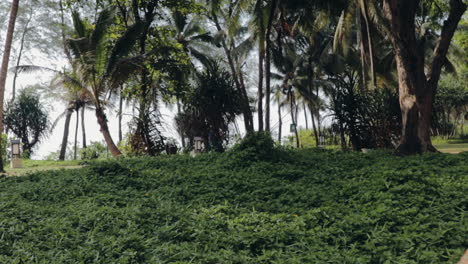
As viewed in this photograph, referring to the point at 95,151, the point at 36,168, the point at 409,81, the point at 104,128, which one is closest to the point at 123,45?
the point at 104,128

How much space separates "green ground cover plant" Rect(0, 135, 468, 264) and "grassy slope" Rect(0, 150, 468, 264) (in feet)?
0.05

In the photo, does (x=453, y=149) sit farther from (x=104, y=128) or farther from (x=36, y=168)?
(x=36, y=168)

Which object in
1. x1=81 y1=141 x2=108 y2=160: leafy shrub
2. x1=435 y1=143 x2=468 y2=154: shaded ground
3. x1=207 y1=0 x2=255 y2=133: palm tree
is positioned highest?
x1=207 y1=0 x2=255 y2=133: palm tree

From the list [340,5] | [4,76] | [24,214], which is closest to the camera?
[24,214]

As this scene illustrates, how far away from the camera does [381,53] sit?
24.8 meters

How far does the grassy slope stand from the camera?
12.9ft

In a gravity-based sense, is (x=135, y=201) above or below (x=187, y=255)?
above

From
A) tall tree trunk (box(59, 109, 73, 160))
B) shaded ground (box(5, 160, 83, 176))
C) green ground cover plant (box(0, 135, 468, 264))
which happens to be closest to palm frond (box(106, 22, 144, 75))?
shaded ground (box(5, 160, 83, 176))

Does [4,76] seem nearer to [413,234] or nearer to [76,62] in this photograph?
[76,62]

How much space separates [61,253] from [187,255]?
110 centimetres

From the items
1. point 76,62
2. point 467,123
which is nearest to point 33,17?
point 76,62

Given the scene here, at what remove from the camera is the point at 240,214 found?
5066mm

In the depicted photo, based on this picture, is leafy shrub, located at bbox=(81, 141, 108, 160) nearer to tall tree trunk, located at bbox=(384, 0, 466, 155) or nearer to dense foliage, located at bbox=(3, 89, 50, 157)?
dense foliage, located at bbox=(3, 89, 50, 157)

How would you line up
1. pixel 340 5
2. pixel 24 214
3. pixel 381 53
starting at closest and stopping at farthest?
pixel 24 214 < pixel 340 5 < pixel 381 53
